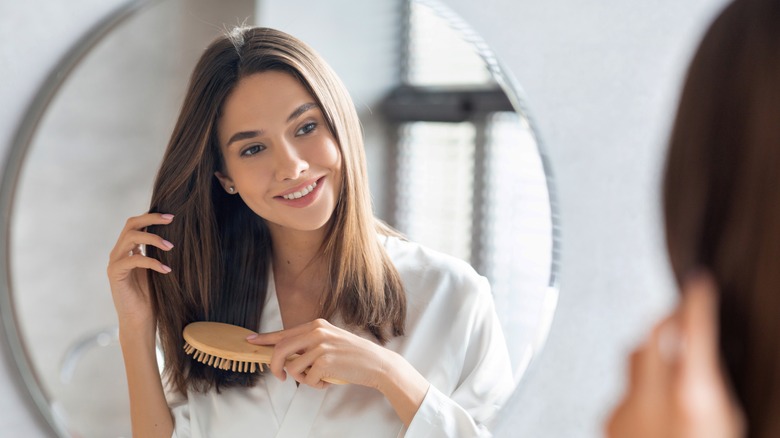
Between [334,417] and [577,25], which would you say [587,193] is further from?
[334,417]

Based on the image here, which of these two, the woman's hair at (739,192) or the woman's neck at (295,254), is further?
the woman's neck at (295,254)

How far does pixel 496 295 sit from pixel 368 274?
0.10 metres

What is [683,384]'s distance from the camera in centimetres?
27

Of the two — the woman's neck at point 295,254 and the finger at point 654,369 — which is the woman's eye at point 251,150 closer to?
the woman's neck at point 295,254

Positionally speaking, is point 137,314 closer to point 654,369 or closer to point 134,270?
point 134,270

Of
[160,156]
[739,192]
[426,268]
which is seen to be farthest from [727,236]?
[160,156]

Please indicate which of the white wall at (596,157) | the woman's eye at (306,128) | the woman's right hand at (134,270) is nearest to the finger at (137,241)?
the woman's right hand at (134,270)

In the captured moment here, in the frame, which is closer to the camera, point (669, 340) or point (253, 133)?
point (669, 340)

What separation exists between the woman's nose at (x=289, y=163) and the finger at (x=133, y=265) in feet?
0.36

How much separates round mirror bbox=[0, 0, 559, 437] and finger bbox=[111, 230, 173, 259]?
0.5 inches

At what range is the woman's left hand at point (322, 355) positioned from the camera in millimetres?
513

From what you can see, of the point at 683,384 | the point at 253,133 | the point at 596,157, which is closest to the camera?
the point at 683,384

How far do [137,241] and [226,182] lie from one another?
0.08 metres

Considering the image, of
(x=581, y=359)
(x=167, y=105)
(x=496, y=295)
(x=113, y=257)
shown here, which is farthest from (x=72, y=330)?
(x=581, y=359)
